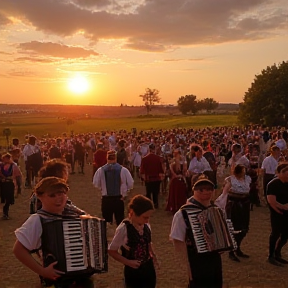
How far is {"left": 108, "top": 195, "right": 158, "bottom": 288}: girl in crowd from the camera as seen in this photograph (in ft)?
15.3

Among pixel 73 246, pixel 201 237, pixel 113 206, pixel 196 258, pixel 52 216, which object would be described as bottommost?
pixel 113 206

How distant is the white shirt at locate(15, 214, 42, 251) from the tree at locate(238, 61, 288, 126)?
51.0 m

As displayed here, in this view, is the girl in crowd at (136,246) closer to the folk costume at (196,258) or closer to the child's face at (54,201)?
the folk costume at (196,258)

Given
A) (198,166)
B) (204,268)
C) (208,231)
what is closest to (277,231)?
(204,268)

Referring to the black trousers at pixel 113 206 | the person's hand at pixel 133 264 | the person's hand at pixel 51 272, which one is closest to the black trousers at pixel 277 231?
the black trousers at pixel 113 206

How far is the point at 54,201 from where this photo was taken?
3857 millimetres

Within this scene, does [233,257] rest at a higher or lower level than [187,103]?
lower

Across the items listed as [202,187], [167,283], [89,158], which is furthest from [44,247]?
[89,158]

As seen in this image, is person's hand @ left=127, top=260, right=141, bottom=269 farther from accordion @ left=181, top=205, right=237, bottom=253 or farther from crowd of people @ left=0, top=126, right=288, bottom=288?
accordion @ left=181, top=205, right=237, bottom=253

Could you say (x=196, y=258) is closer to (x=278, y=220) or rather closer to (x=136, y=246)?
(x=136, y=246)


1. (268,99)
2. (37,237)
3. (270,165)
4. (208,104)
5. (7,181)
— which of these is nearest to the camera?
(37,237)

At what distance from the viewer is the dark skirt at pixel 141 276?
475 cm

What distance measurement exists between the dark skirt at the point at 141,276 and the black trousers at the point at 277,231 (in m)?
3.74

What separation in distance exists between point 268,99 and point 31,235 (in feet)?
173
